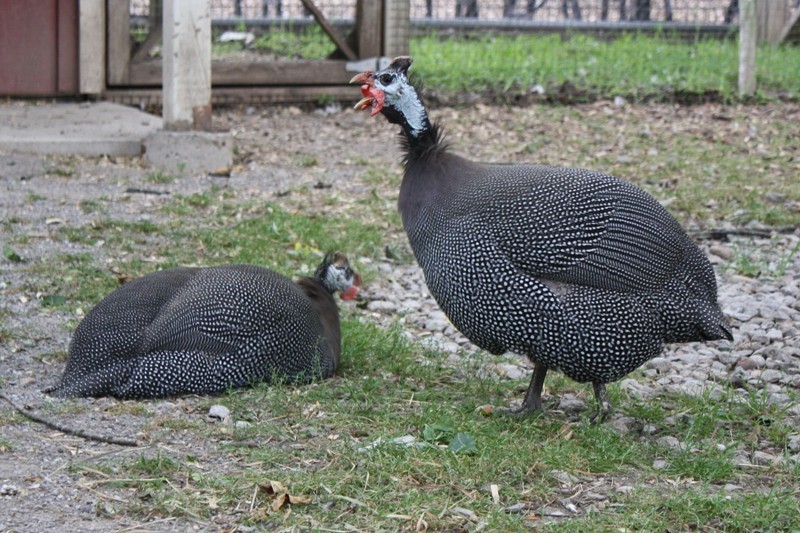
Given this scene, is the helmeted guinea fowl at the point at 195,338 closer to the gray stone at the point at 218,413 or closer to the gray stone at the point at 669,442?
the gray stone at the point at 218,413

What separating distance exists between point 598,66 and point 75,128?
5.58m

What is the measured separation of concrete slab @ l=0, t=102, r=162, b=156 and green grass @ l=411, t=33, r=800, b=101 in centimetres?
327

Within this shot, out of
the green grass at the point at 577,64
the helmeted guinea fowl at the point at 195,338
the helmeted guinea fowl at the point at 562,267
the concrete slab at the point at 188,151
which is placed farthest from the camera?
the green grass at the point at 577,64

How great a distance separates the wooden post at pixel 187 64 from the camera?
25.7ft

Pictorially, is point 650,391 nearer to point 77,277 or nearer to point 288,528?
point 288,528

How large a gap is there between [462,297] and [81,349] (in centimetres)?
149

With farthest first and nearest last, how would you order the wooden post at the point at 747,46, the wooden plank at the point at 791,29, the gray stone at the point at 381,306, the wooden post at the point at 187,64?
the wooden plank at the point at 791,29 → the wooden post at the point at 747,46 → the wooden post at the point at 187,64 → the gray stone at the point at 381,306

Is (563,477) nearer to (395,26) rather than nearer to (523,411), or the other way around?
(523,411)

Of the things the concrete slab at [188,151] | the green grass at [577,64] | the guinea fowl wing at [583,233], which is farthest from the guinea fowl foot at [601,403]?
the green grass at [577,64]

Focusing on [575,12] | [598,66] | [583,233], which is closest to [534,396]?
[583,233]

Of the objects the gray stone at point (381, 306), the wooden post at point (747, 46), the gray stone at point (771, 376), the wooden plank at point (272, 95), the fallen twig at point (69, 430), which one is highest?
the wooden post at point (747, 46)

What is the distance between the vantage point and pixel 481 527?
3.22 meters

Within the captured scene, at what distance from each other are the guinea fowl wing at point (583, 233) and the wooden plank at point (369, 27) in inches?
264

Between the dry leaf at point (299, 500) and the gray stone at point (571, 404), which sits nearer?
the dry leaf at point (299, 500)
